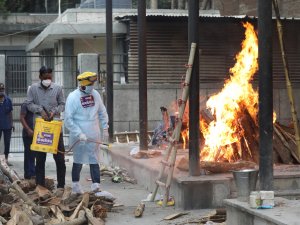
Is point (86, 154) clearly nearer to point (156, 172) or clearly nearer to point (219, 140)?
point (156, 172)

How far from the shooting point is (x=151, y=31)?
1616 centimetres

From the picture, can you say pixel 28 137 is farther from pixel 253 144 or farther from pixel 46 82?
pixel 253 144

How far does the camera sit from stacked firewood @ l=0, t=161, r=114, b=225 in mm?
6859

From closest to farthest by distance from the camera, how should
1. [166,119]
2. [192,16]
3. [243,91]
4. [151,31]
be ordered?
[192,16] < [243,91] < [166,119] < [151,31]

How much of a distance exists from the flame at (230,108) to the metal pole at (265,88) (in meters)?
2.31

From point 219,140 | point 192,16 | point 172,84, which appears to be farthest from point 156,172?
point 172,84

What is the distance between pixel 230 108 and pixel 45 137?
3073mm

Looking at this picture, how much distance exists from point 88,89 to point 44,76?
2.93ft

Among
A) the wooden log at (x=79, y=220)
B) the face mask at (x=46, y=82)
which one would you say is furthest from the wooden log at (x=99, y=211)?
the face mask at (x=46, y=82)

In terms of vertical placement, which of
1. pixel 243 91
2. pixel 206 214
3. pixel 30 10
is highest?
pixel 30 10

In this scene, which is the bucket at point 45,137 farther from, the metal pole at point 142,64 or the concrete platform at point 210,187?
the metal pole at point 142,64

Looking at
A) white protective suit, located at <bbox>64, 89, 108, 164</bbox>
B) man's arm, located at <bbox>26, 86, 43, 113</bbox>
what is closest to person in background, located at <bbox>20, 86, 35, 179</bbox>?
man's arm, located at <bbox>26, 86, 43, 113</bbox>

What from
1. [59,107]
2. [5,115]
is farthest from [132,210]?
[5,115]

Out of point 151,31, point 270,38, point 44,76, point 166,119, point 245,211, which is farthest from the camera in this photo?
point 151,31
